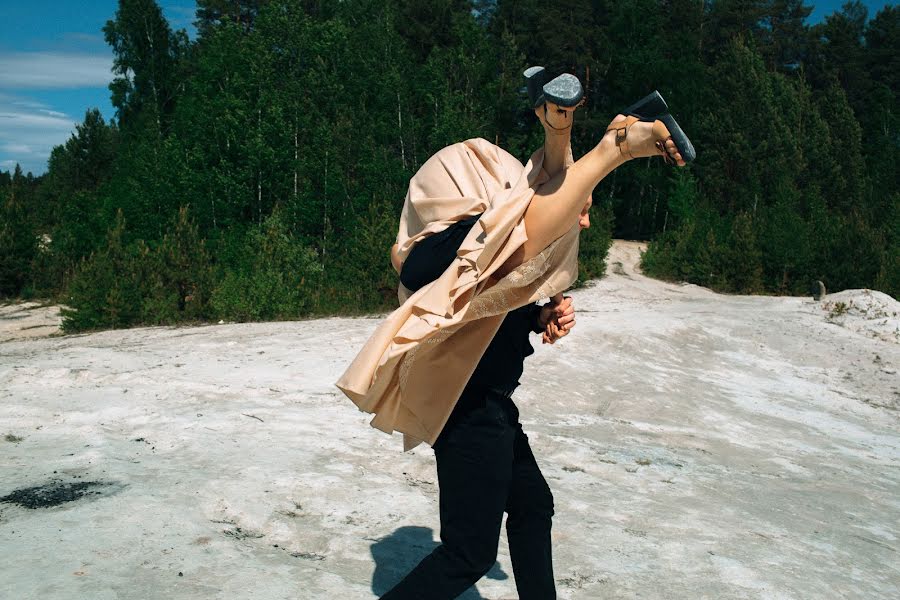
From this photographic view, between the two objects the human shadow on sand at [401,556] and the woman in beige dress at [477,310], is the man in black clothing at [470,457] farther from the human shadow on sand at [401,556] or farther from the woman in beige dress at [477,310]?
the human shadow on sand at [401,556]

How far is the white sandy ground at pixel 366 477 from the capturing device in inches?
109

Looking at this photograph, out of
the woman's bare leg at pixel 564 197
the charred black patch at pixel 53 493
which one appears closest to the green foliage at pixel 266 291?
the charred black patch at pixel 53 493

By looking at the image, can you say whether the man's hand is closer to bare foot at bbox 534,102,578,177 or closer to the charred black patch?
bare foot at bbox 534,102,578,177

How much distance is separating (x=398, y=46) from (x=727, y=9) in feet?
63.6

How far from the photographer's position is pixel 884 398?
27.4 feet

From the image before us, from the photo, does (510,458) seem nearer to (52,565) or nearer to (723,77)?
(52,565)

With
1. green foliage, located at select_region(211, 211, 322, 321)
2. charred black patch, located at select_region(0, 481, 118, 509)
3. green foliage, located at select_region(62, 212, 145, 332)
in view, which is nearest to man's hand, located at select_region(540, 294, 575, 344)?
charred black patch, located at select_region(0, 481, 118, 509)

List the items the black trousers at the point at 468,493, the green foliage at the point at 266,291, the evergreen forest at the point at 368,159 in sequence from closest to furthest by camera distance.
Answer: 1. the black trousers at the point at 468,493
2. the green foliage at the point at 266,291
3. the evergreen forest at the point at 368,159

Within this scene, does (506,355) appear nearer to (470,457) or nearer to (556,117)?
(470,457)

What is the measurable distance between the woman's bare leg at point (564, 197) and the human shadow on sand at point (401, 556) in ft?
4.60

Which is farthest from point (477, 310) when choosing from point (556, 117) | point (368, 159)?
point (368, 159)

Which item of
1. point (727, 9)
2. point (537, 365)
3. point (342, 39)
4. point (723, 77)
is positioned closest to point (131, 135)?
point (342, 39)

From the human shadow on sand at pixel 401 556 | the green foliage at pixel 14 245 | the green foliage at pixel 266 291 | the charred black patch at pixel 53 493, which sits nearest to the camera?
the human shadow on sand at pixel 401 556

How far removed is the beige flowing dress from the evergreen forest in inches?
353
